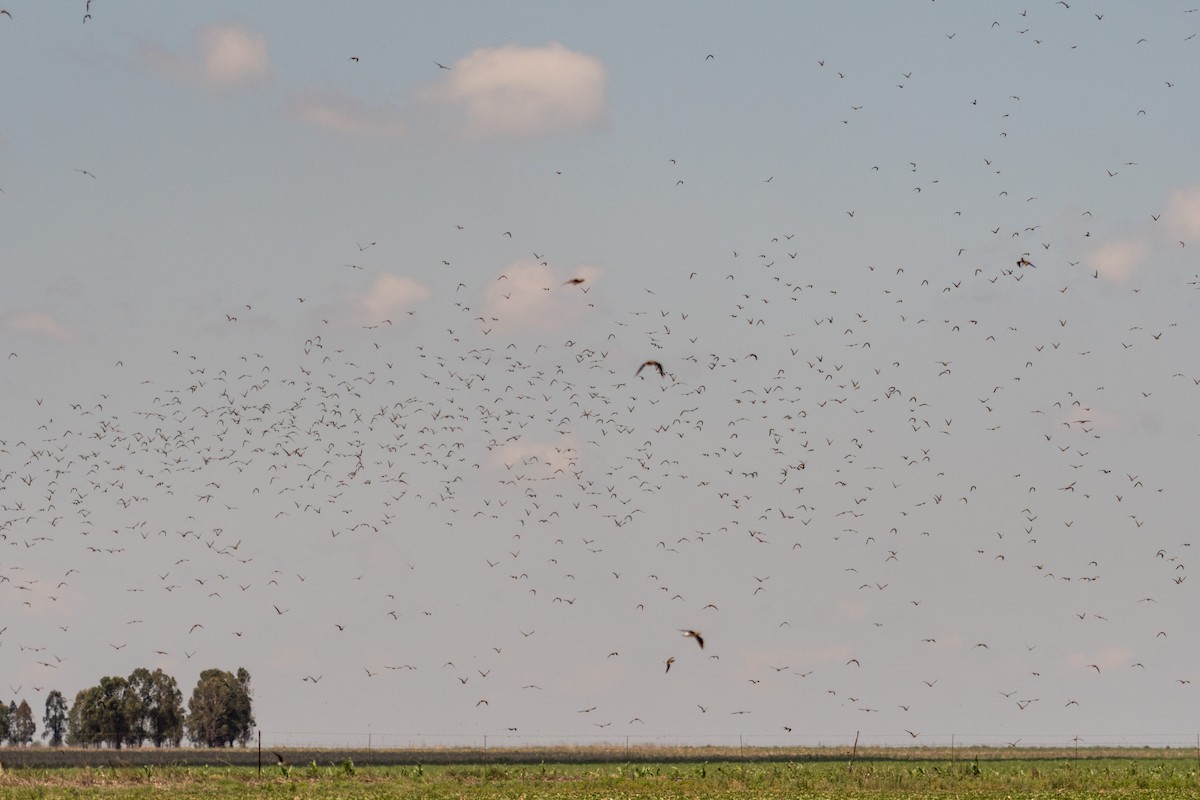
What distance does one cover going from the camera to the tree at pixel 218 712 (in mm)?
165375

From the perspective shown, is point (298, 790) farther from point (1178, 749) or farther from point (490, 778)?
point (1178, 749)

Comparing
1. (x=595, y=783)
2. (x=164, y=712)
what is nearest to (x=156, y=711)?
(x=164, y=712)

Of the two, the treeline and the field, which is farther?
the treeline

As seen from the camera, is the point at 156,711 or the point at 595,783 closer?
the point at 595,783

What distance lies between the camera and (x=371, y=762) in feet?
324

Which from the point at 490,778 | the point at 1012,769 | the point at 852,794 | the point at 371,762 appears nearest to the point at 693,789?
the point at 852,794

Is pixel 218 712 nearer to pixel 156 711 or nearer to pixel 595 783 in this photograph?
pixel 156 711

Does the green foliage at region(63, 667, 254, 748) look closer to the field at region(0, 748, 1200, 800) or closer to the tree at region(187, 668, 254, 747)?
the tree at region(187, 668, 254, 747)

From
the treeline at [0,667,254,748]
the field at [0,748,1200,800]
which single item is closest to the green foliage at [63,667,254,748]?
the treeline at [0,667,254,748]

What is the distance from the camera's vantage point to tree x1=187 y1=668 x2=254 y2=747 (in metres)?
165

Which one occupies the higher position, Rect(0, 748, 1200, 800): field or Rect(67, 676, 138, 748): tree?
Rect(67, 676, 138, 748): tree

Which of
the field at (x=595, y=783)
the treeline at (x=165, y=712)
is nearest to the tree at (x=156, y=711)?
the treeline at (x=165, y=712)

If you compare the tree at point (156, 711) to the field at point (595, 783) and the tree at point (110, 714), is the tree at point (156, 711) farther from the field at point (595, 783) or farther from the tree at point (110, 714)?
the field at point (595, 783)

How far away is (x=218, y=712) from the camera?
165 m
